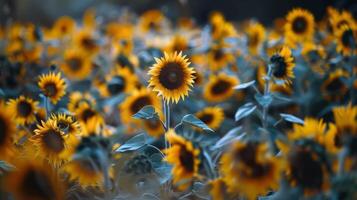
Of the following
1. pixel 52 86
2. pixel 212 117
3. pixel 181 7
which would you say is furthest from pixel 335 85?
pixel 181 7

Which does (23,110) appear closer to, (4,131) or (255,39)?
(4,131)

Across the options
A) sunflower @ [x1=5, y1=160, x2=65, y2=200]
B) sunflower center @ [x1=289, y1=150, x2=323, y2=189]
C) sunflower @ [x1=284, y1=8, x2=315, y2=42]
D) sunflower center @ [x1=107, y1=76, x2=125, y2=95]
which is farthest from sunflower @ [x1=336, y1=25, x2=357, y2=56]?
sunflower @ [x1=5, y1=160, x2=65, y2=200]

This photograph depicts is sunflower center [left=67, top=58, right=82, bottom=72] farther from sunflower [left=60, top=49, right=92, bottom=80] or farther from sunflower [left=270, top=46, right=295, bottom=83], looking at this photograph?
sunflower [left=270, top=46, right=295, bottom=83]

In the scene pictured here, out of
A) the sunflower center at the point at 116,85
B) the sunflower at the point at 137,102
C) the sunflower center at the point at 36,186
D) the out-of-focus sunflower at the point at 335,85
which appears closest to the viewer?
the sunflower center at the point at 36,186

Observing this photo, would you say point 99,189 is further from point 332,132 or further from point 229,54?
point 229,54

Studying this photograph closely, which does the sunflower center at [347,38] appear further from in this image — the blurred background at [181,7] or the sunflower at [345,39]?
the blurred background at [181,7]

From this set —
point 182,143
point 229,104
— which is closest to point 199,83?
point 229,104

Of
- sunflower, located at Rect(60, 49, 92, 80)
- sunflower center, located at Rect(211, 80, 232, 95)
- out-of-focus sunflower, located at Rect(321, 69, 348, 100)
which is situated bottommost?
out-of-focus sunflower, located at Rect(321, 69, 348, 100)

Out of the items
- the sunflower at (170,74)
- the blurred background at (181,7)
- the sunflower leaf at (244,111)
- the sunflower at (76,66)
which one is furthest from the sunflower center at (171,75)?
the blurred background at (181,7)
